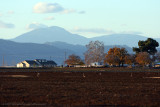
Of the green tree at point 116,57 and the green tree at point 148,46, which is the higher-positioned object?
the green tree at point 148,46

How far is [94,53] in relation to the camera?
598 ft

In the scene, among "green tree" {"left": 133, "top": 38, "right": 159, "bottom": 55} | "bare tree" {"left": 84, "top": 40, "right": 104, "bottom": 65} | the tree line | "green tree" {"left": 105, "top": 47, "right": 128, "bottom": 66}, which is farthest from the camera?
"bare tree" {"left": 84, "top": 40, "right": 104, "bottom": 65}

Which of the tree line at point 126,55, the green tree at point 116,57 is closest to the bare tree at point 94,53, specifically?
the tree line at point 126,55

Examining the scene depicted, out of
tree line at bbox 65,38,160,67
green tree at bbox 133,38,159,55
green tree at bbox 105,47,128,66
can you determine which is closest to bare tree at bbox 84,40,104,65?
tree line at bbox 65,38,160,67

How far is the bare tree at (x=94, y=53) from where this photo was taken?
18085 centimetres

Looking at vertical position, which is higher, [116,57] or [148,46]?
[148,46]

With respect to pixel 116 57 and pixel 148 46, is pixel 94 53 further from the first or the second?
pixel 148 46

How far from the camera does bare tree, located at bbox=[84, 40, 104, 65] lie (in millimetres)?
180850

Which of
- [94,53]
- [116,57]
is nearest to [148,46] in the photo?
[116,57]

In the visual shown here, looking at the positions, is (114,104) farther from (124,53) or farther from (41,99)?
(124,53)

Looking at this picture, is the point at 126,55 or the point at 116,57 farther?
the point at 126,55

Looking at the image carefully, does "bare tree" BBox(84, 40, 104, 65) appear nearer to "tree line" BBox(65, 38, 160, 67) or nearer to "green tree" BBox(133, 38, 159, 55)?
"tree line" BBox(65, 38, 160, 67)

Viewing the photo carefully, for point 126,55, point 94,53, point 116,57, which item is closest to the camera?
point 116,57

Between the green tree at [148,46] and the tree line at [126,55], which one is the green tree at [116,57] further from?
the green tree at [148,46]
